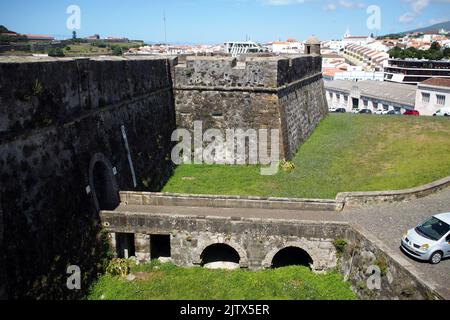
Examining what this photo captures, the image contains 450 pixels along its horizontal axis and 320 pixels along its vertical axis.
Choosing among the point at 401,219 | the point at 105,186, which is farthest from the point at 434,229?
the point at 105,186

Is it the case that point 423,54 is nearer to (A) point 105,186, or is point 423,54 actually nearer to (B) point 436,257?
(B) point 436,257

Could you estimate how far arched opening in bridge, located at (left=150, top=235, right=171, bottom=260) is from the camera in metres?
12.1

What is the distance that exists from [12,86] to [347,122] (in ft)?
76.9

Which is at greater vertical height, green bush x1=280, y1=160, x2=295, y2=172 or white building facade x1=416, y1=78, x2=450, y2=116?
white building facade x1=416, y1=78, x2=450, y2=116

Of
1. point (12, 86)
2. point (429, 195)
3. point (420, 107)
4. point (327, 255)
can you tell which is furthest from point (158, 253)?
point (420, 107)

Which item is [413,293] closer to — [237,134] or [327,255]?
[327,255]

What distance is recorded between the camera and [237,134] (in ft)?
61.4

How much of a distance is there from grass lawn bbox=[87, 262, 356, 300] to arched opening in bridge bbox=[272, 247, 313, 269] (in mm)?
620

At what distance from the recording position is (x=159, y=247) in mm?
12531

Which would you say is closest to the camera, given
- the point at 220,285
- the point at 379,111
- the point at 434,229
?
the point at 434,229

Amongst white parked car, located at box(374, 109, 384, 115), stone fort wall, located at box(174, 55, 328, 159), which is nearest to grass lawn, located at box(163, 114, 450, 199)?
stone fort wall, located at box(174, 55, 328, 159)

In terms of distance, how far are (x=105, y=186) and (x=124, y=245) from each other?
1997 millimetres

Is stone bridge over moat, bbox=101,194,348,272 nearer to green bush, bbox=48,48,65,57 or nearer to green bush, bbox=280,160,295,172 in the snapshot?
green bush, bbox=280,160,295,172

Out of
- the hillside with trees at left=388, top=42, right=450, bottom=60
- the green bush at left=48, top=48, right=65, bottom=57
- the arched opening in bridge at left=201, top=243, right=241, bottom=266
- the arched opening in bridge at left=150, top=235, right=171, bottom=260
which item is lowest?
the arched opening in bridge at left=201, top=243, right=241, bottom=266
